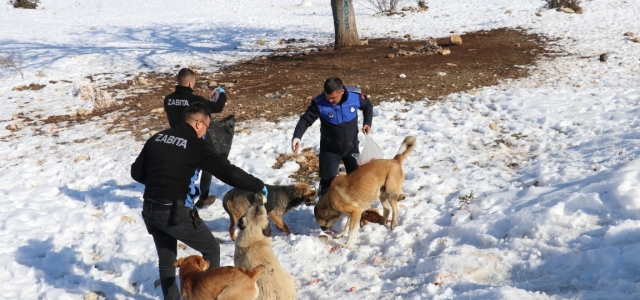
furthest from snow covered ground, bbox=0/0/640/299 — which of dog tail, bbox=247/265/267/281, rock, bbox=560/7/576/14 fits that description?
rock, bbox=560/7/576/14

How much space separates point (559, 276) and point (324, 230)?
116 inches

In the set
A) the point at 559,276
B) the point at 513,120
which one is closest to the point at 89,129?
the point at 513,120

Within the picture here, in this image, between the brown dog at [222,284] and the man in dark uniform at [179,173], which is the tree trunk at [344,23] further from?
the brown dog at [222,284]

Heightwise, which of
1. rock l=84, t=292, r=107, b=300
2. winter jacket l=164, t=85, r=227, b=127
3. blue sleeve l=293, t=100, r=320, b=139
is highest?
winter jacket l=164, t=85, r=227, b=127

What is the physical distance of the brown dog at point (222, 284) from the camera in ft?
12.1

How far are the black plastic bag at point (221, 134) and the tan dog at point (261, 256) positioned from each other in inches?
85.3

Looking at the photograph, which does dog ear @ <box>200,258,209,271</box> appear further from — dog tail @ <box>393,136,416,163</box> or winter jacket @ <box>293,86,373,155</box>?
dog tail @ <box>393,136,416,163</box>

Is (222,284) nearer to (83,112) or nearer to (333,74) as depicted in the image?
(83,112)

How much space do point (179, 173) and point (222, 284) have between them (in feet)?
3.46

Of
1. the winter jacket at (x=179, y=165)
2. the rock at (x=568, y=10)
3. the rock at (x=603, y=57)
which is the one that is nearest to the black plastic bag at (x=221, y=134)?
the winter jacket at (x=179, y=165)

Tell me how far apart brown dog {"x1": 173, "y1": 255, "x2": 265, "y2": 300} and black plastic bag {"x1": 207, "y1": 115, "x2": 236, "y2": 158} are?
9.42 feet

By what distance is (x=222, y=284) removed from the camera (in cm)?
369

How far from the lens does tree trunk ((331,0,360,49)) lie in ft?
57.4

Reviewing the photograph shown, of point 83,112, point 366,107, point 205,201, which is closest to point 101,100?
point 83,112
